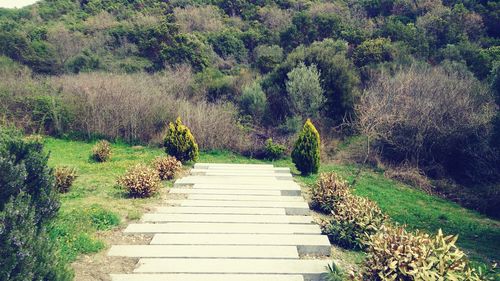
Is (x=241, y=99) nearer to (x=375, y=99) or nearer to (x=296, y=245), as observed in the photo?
(x=375, y=99)

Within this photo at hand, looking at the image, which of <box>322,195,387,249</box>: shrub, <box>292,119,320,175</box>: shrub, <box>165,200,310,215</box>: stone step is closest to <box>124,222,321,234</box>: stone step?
<box>322,195,387,249</box>: shrub

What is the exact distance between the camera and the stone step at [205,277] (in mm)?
5184

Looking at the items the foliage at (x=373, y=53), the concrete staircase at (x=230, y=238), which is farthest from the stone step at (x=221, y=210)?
the foliage at (x=373, y=53)

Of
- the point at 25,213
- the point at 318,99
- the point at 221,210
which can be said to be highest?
the point at 25,213

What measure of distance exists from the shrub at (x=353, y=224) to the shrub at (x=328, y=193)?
1167 mm

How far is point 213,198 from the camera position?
29.8 feet

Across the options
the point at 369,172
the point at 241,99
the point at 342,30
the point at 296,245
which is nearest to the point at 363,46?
the point at 342,30

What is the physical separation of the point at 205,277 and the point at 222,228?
6.04 feet

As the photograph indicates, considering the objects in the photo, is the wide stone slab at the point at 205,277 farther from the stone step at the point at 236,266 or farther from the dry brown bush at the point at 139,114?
the dry brown bush at the point at 139,114

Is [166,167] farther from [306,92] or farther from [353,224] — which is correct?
[306,92]

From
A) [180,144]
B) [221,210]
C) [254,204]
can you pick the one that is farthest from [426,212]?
[180,144]

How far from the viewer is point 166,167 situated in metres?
11.0

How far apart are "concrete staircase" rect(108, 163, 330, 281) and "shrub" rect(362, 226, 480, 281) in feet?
3.09

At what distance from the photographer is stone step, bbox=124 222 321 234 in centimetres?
693
